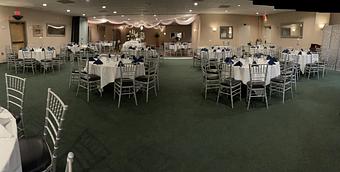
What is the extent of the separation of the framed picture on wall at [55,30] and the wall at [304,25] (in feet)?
42.5

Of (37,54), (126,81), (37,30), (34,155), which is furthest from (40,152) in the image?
(37,30)

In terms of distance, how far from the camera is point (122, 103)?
5.69m

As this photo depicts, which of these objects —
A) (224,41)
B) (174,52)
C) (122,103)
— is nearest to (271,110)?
(122,103)

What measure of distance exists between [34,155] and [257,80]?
180 inches

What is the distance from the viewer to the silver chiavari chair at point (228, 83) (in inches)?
222

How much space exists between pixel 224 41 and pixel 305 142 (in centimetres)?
1460

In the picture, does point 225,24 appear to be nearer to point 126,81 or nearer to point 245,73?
point 245,73

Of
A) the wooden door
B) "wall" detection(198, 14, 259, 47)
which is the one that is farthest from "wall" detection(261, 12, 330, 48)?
the wooden door

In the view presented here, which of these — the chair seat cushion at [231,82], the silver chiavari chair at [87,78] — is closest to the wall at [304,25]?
the chair seat cushion at [231,82]

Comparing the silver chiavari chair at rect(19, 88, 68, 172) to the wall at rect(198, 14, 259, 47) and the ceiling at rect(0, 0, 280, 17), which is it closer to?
the ceiling at rect(0, 0, 280, 17)

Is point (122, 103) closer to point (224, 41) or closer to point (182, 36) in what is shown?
point (224, 41)

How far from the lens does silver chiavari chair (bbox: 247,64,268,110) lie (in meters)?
5.47

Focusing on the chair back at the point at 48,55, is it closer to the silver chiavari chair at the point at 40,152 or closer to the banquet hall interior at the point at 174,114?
the banquet hall interior at the point at 174,114

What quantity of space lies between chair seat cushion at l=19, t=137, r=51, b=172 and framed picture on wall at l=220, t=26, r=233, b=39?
16.4 metres
